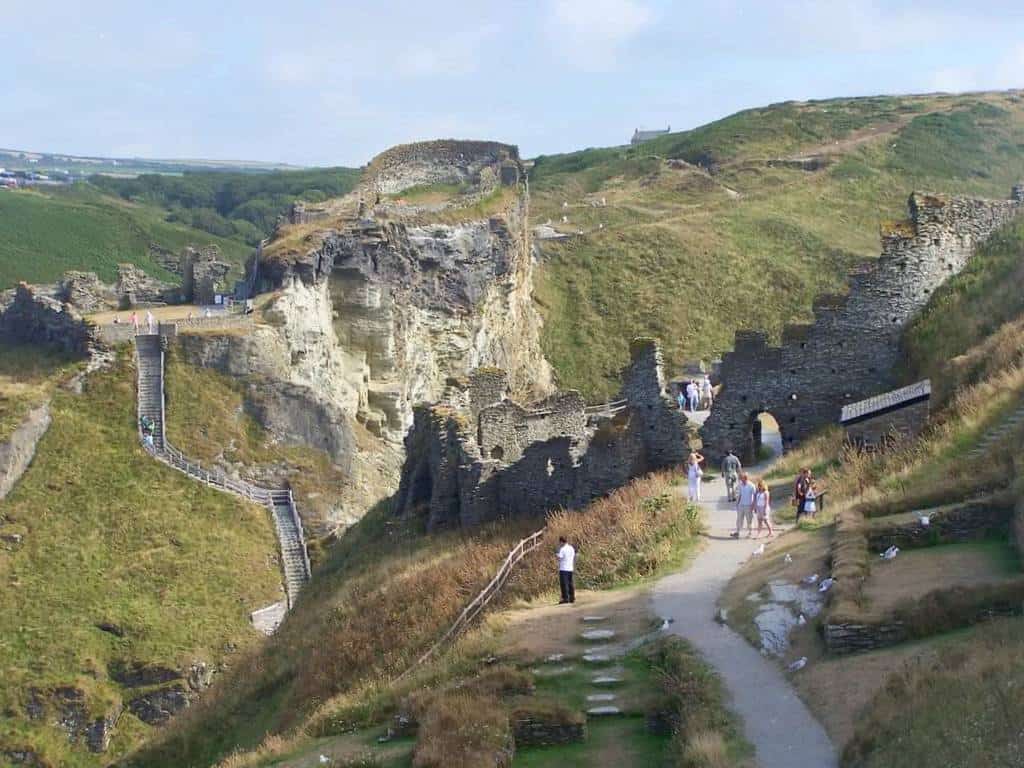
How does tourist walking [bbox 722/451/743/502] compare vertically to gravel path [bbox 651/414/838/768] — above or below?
above

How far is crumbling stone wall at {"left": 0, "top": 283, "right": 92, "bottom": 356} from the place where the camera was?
49188 millimetres

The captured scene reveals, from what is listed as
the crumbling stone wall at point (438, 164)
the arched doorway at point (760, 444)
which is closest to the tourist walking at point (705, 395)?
the arched doorway at point (760, 444)

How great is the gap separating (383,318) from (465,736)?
148 feet

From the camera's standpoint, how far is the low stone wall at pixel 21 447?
42.0m

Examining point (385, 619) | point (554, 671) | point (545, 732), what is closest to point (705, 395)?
point (385, 619)

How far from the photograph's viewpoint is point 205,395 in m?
47.6

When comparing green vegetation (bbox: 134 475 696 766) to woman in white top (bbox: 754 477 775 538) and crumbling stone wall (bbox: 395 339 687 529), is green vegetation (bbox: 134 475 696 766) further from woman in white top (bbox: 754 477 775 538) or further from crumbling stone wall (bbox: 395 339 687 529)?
Answer: woman in white top (bbox: 754 477 775 538)

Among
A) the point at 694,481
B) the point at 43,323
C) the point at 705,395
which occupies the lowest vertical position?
the point at 694,481

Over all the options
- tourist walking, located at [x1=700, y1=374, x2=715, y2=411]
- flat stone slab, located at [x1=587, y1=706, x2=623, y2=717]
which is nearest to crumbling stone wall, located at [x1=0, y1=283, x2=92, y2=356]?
tourist walking, located at [x1=700, y1=374, x2=715, y2=411]

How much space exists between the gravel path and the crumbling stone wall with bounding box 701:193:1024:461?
539 centimetres

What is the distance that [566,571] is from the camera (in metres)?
18.3

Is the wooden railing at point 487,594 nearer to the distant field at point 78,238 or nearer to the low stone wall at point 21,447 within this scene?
the low stone wall at point 21,447

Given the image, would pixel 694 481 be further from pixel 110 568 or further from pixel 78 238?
pixel 78 238

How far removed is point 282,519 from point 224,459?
122 inches
